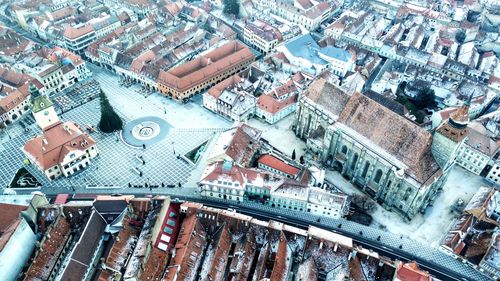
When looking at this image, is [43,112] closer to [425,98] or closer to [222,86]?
[222,86]

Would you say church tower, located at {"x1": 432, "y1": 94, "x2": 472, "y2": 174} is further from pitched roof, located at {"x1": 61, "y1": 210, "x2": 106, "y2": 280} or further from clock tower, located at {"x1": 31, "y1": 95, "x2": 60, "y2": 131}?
clock tower, located at {"x1": 31, "y1": 95, "x2": 60, "y2": 131}

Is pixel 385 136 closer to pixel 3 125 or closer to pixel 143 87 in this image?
pixel 143 87

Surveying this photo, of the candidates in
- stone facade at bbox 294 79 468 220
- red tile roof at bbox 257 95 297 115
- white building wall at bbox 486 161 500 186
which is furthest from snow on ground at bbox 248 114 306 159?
white building wall at bbox 486 161 500 186

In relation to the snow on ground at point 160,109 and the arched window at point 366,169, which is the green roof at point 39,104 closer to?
the snow on ground at point 160,109

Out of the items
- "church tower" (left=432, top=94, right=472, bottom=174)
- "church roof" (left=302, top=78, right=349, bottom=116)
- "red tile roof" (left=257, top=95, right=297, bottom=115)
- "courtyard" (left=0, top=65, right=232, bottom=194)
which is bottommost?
"courtyard" (left=0, top=65, right=232, bottom=194)

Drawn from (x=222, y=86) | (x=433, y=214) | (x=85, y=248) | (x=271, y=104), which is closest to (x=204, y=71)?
(x=222, y=86)

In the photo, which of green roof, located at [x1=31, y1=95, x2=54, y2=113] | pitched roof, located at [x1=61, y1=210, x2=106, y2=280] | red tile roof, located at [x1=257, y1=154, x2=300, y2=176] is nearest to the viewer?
pitched roof, located at [x1=61, y1=210, x2=106, y2=280]

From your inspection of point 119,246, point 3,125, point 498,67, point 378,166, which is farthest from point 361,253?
point 3,125

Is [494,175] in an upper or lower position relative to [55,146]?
upper
